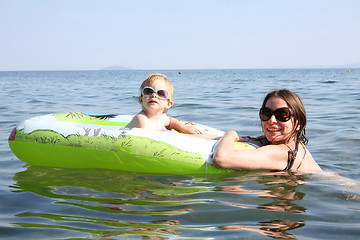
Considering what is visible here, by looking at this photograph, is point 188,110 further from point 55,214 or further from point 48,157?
point 55,214

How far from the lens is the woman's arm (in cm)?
375

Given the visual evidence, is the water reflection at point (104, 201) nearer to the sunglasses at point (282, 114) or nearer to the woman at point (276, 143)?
the woman at point (276, 143)

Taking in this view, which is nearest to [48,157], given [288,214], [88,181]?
[88,181]

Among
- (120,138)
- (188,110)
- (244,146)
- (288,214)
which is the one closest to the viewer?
(288,214)

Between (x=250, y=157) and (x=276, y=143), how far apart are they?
36cm

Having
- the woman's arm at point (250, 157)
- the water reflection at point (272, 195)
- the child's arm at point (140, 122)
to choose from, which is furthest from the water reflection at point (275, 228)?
the child's arm at point (140, 122)

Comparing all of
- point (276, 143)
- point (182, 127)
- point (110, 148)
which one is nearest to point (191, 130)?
point (182, 127)

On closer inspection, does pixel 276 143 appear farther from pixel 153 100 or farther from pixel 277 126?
pixel 153 100

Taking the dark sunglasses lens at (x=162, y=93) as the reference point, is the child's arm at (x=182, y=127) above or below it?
below

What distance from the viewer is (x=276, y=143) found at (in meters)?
3.95

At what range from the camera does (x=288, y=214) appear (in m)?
2.96

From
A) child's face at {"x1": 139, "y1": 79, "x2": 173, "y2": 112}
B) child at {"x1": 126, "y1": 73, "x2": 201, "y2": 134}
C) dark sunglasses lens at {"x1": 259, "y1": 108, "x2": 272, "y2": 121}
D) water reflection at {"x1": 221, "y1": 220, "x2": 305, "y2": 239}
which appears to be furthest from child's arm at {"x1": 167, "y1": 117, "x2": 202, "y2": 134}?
water reflection at {"x1": 221, "y1": 220, "x2": 305, "y2": 239}

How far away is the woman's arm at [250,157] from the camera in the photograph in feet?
12.3

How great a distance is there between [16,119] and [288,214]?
699 cm
